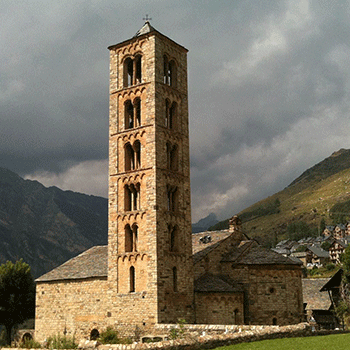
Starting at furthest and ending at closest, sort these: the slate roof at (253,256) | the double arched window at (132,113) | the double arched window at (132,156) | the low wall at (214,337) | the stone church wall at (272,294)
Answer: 1. the double arched window at (132,113)
2. the double arched window at (132,156)
3. the slate roof at (253,256)
4. the stone church wall at (272,294)
5. the low wall at (214,337)

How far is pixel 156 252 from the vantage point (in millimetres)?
31906

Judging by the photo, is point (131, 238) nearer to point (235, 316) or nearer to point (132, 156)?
point (132, 156)

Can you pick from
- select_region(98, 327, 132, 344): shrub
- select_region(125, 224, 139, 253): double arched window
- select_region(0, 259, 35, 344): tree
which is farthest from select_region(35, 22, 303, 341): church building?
select_region(0, 259, 35, 344): tree

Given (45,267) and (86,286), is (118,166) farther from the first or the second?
(45,267)

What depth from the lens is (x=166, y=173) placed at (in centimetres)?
3431

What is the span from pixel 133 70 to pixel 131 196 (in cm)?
996

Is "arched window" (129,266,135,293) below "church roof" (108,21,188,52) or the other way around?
below

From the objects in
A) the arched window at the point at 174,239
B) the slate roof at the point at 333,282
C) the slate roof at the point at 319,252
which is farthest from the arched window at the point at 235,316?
the slate roof at the point at 319,252

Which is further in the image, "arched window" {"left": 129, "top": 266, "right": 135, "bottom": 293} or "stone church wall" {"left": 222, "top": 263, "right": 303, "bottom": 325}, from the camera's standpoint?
"stone church wall" {"left": 222, "top": 263, "right": 303, "bottom": 325}

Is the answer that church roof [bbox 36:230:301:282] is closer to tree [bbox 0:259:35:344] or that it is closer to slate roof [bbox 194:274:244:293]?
slate roof [bbox 194:274:244:293]

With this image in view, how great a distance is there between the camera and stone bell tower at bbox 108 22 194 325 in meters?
32.2

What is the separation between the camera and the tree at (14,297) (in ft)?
154

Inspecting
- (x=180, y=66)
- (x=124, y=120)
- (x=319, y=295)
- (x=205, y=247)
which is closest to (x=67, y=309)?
(x=205, y=247)

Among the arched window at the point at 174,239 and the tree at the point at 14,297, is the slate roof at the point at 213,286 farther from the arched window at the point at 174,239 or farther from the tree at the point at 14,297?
the tree at the point at 14,297
